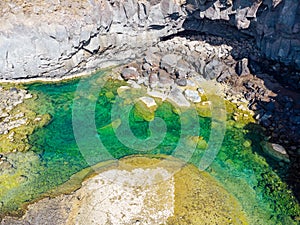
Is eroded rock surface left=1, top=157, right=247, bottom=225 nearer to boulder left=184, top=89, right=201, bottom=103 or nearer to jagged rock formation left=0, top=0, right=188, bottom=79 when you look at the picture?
boulder left=184, top=89, right=201, bottom=103

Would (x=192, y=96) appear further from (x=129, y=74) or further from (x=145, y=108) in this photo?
(x=129, y=74)

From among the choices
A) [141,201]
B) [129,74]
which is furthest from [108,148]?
[129,74]

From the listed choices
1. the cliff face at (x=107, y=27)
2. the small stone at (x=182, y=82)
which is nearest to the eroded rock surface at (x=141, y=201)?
the small stone at (x=182, y=82)

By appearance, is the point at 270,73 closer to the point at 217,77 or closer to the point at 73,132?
the point at 217,77

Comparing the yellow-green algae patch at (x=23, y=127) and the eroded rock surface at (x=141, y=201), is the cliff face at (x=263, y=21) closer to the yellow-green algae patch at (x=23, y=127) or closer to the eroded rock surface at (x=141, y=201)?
the eroded rock surface at (x=141, y=201)

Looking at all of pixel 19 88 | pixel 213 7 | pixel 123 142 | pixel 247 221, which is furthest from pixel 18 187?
pixel 213 7

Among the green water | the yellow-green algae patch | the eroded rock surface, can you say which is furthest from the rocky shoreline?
the eroded rock surface
